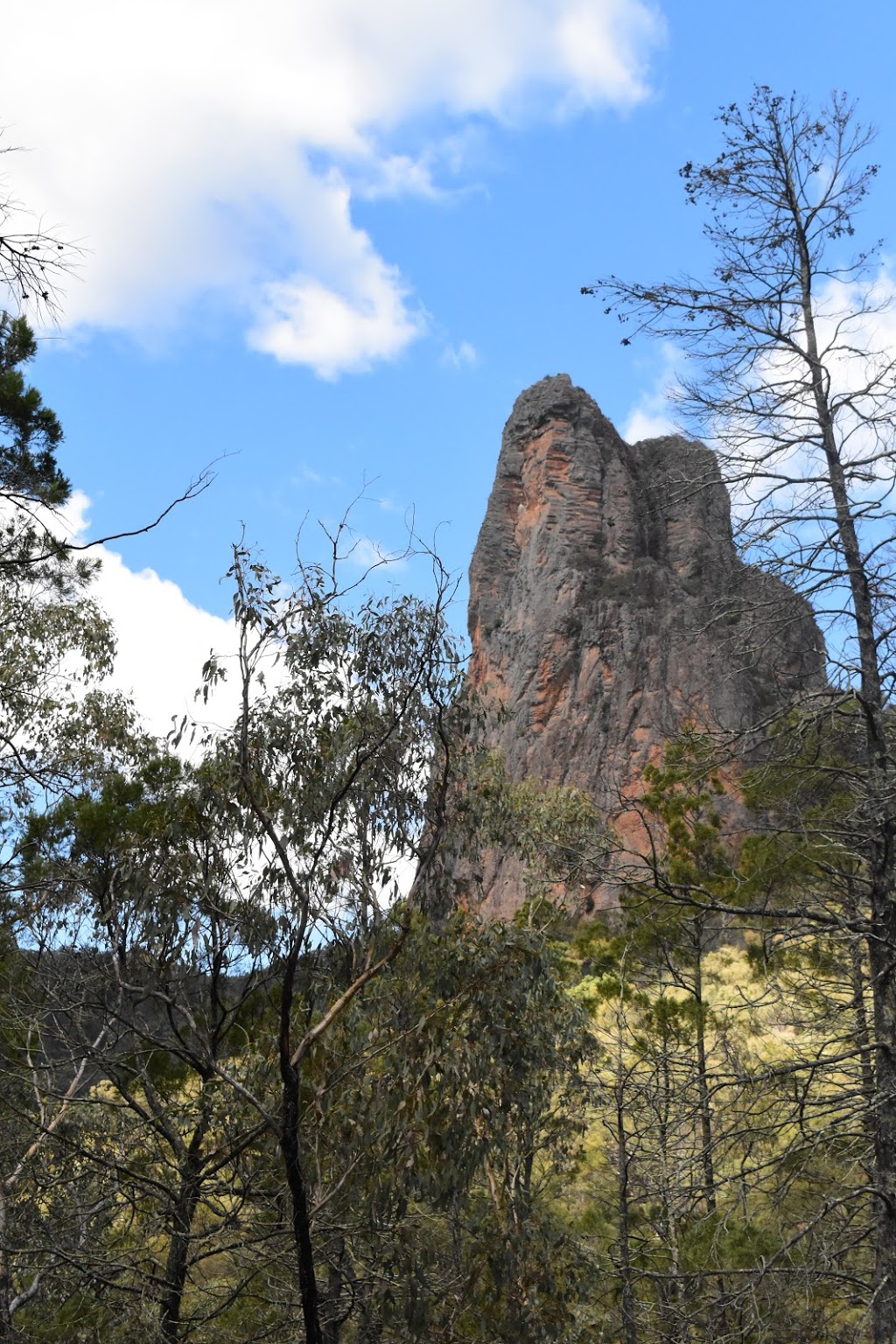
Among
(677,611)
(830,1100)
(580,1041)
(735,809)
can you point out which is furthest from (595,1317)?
(677,611)

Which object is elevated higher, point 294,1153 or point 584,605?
point 584,605

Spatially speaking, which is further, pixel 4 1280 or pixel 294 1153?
pixel 4 1280

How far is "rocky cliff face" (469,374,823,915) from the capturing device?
1612 inches

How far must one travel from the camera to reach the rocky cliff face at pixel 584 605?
134 feet

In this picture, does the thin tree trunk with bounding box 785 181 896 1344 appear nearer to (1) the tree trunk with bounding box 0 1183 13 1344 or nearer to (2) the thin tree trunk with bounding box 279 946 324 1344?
(2) the thin tree trunk with bounding box 279 946 324 1344

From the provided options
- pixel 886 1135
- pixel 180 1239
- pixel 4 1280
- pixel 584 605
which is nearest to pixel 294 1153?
pixel 180 1239

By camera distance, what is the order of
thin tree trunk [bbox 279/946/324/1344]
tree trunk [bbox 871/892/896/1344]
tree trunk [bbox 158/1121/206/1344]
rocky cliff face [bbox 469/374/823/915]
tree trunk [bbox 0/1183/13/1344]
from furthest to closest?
1. rocky cliff face [bbox 469/374/823/915]
2. tree trunk [bbox 0/1183/13/1344]
3. tree trunk [bbox 158/1121/206/1344]
4. tree trunk [bbox 871/892/896/1344]
5. thin tree trunk [bbox 279/946/324/1344]

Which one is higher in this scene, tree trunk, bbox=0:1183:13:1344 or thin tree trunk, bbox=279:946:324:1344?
thin tree trunk, bbox=279:946:324:1344

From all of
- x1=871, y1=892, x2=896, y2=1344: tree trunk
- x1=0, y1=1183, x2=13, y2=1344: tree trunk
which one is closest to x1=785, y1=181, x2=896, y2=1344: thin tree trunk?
x1=871, y1=892, x2=896, y2=1344: tree trunk

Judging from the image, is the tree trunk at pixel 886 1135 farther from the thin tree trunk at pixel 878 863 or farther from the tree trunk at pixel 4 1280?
the tree trunk at pixel 4 1280

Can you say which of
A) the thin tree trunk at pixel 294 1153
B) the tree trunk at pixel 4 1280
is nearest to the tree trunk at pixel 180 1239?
the tree trunk at pixel 4 1280

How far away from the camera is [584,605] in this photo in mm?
45281

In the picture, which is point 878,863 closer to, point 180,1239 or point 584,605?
point 180,1239

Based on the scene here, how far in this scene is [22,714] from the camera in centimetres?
1202
